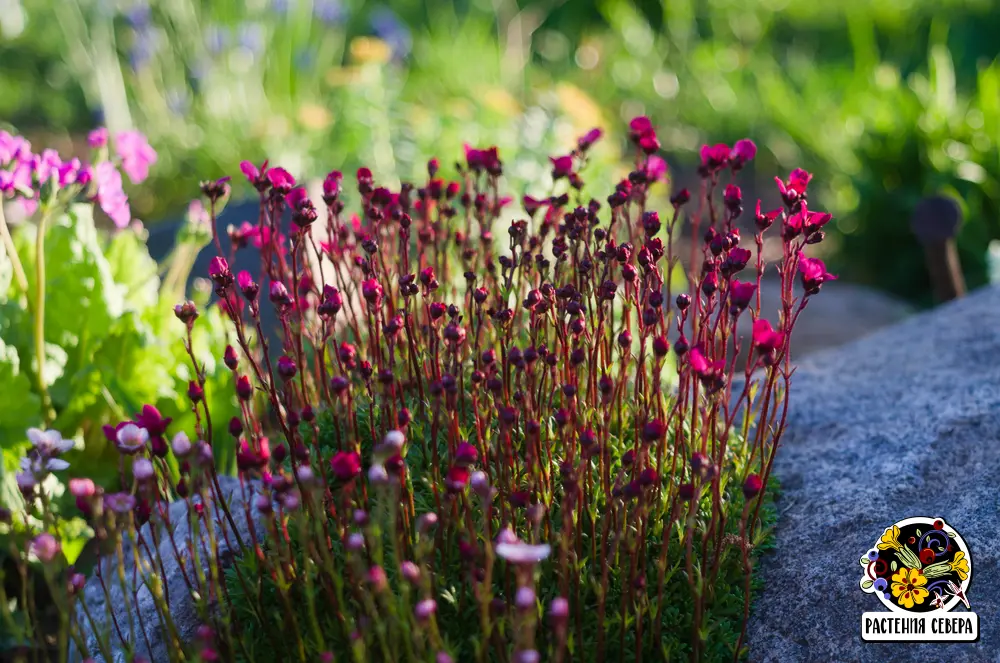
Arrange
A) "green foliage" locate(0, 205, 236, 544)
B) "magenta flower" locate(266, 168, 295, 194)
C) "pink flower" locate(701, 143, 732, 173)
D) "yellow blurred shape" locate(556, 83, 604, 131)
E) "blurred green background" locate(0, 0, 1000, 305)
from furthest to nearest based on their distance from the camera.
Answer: "yellow blurred shape" locate(556, 83, 604, 131) < "blurred green background" locate(0, 0, 1000, 305) < "green foliage" locate(0, 205, 236, 544) < "pink flower" locate(701, 143, 732, 173) < "magenta flower" locate(266, 168, 295, 194)

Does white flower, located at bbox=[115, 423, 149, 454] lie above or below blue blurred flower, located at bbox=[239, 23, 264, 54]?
below

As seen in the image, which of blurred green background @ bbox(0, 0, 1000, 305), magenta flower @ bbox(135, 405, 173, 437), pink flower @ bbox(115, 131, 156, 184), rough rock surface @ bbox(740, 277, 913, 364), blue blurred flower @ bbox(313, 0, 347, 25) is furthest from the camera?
blue blurred flower @ bbox(313, 0, 347, 25)

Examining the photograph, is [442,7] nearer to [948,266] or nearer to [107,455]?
[948,266]

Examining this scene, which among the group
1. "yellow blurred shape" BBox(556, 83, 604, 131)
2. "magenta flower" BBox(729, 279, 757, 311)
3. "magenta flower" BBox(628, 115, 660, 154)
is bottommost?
"magenta flower" BBox(729, 279, 757, 311)

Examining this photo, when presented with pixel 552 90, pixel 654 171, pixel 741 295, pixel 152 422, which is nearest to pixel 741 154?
pixel 654 171

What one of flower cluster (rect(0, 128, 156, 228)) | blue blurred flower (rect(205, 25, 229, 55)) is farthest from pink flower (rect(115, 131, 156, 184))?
blue blurred flower (rect(205, 25, 229, 55))

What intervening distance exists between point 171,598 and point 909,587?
1.84 m

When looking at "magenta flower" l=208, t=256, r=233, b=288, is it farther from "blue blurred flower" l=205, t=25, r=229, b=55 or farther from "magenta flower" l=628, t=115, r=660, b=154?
"blue blurred flower" l=205, t=25, r=229, b=55

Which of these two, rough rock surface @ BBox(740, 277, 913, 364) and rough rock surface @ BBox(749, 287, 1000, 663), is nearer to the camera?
rough rock surface @ BBox(749, 287, 1000, 663)

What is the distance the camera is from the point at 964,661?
2.03 m

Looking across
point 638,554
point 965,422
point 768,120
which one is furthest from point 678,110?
point 638,554

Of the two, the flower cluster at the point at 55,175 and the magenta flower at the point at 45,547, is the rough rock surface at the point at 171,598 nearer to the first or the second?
the magenta flower at the point at 45,547

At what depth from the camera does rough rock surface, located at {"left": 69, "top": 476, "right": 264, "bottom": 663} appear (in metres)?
2.31

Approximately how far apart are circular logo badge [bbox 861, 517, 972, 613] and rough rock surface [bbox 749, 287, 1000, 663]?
25 millimetres
